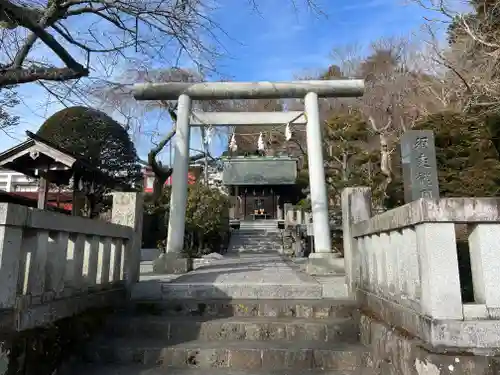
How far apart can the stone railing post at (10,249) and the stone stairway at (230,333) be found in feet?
4.14

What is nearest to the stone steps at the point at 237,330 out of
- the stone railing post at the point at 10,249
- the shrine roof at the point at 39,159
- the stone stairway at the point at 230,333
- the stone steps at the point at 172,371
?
the stone stairway at the point at 230,333

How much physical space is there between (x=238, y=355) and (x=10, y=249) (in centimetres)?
229

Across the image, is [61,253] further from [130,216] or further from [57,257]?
[130,216]

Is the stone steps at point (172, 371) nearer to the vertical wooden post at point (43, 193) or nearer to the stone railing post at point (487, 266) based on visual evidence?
the stone railing post at point (487, 266)

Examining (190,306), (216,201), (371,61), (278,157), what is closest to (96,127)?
(216,201)

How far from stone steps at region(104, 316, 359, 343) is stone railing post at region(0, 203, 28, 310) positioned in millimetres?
1741

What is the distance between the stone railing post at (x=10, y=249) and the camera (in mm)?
2951

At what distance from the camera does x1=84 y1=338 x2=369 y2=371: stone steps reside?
3828 mm

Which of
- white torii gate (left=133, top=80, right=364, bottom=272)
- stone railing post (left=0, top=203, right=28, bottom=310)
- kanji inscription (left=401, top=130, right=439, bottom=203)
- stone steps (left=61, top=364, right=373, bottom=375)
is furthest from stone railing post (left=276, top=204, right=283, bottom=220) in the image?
stone railing post (left=0, top=203, right=28, bottom=310)

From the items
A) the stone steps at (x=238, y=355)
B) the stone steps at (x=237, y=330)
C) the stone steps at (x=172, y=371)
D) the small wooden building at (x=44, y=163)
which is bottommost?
the stone steps at (x=172, y=371)

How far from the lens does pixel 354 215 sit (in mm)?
5430

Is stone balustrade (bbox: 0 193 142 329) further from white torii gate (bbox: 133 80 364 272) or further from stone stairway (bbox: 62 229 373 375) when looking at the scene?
white torii gate (bbox: 133 80 364 272)

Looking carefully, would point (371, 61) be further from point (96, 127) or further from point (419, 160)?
point (419, 160)

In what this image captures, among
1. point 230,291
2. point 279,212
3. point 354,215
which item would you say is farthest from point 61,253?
point 279,212
